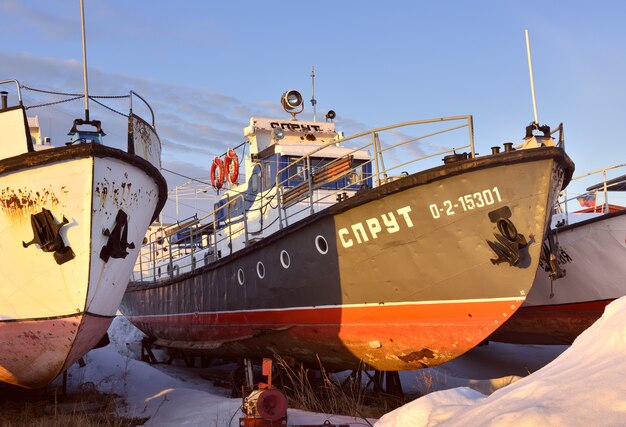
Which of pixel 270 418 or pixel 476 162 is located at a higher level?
pixel 476 162

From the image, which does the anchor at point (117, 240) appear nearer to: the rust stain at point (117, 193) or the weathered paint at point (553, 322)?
the rust stain at point (117, 193)

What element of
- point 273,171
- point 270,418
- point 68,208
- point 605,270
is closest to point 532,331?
point 605,270

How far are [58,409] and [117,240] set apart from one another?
2.30 metres

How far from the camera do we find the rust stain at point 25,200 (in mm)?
7062

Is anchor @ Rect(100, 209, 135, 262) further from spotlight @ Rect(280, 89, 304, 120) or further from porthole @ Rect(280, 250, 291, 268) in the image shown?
spotlight @ Rect(280, 89, 304, 120)

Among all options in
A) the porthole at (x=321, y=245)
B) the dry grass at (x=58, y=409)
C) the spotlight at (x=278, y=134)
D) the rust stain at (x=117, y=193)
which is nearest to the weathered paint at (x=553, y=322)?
the porthole at (x=321, y=245)

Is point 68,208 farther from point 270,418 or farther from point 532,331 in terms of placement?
point 532,331

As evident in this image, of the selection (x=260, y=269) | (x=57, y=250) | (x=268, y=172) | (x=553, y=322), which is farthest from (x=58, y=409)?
(x=553, y=322)

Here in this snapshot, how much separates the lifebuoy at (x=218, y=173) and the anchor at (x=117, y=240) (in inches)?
279

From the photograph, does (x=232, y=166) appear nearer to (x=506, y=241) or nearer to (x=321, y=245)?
(x=321, y=245)

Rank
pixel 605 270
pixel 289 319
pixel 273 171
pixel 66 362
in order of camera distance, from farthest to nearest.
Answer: pixel 273 171 → pixel 605 270 → pixel 289 319 → pixel 66 362

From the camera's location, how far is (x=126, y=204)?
7684mm

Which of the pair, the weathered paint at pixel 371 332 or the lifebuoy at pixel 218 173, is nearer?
the weathered paint at pixel 371 332

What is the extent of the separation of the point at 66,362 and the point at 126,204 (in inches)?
76.6
